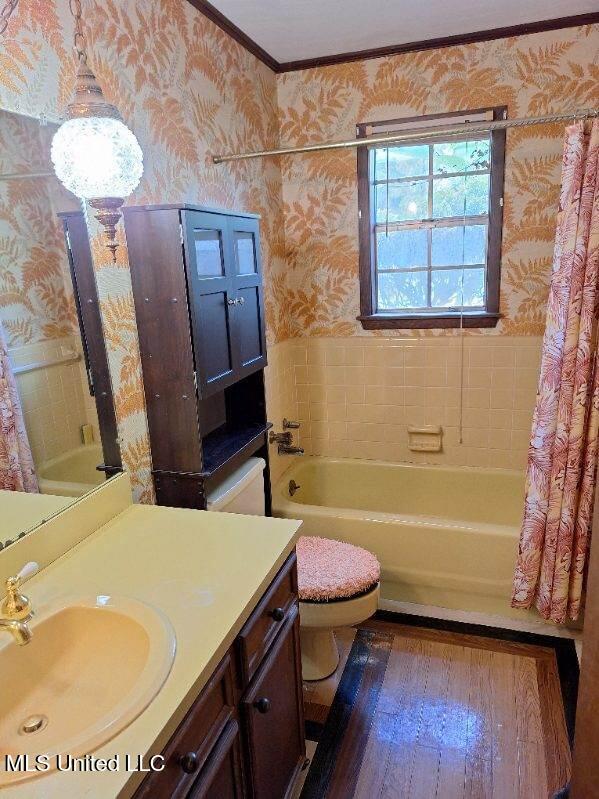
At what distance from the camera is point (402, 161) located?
269 cm

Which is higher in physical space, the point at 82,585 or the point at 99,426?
the point at 99,426

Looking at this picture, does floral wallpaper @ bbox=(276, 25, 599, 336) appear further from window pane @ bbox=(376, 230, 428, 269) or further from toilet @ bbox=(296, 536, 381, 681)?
toilet @ bbox=(296, 536, 381, 681)

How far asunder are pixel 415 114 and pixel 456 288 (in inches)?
34.0

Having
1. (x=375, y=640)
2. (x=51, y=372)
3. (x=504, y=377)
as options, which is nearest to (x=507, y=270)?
(x=504, y=377)

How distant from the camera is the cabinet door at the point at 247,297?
1.91 m

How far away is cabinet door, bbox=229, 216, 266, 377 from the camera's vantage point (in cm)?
191

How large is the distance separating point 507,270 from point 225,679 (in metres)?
2.28

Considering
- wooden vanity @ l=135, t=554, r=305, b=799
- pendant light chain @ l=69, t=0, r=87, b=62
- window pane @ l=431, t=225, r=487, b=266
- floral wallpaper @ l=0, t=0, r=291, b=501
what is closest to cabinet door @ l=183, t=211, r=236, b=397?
floral wallpaper @ l=0, t=0, r=291, b=501

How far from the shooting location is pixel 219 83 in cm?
218

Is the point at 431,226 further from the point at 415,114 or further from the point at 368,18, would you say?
the point at 368,18

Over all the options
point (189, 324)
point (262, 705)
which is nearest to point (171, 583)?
point (262, 705)

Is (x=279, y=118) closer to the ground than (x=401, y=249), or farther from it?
farther from it

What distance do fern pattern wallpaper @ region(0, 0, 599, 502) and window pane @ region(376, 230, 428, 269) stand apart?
0.16m

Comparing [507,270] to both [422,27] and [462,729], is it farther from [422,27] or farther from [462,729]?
[462,729]
